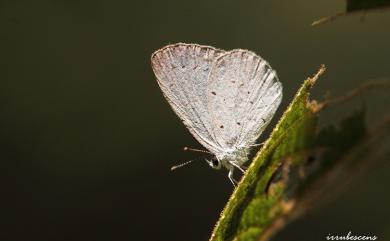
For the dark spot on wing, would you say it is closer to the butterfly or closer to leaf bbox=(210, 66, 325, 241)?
leaf bbox=(210, 66, 325, 241)

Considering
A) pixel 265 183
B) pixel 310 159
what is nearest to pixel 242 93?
pixel 265 183

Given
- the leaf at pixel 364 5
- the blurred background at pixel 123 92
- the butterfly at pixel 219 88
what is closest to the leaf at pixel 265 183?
the leaf at pixel 364 5

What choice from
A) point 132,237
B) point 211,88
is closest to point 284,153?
point 211,88

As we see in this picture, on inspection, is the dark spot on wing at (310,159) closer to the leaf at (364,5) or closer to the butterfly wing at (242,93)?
the leaf at (364,5)

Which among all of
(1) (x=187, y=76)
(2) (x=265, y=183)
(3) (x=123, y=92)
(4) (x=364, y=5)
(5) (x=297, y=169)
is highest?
(4) (x=364, y=5)

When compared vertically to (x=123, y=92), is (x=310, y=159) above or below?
above

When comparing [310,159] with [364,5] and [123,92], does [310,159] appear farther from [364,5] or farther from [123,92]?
[123,92]
